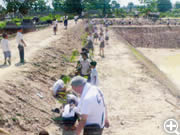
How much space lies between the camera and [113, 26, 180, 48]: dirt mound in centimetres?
3947

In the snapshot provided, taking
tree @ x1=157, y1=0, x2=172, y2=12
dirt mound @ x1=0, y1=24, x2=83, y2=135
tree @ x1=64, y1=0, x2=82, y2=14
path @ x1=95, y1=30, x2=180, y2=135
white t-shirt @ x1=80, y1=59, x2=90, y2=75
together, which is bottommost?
path @ x1=95, y1=30, x2=180, y2=135

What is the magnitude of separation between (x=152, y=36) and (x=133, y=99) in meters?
34.3

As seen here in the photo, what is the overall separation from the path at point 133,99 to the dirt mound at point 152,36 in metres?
24.7

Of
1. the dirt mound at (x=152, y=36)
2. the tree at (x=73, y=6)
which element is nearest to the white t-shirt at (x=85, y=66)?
the dirt mound at (x=152, y=36)

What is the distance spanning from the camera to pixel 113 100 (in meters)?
9.45

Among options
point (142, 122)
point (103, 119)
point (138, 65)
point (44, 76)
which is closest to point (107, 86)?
point (44, 76)

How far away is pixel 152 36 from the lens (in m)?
41.7

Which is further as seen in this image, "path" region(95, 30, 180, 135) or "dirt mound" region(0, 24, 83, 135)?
"path" region(95, 30, 180, 135)

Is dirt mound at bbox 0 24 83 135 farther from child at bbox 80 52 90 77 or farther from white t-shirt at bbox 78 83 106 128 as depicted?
white t-shirt at bbox 78 83 106 128

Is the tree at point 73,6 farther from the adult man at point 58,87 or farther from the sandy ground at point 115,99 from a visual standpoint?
the adult man at point 58,87

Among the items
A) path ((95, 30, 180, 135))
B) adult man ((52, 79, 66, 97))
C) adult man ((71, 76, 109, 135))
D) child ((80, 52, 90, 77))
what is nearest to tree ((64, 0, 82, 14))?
path ((95, 30, 180, 135))

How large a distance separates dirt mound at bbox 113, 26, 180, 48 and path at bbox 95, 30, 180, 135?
972 inches

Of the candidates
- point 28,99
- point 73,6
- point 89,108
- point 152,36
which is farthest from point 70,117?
point 73,6

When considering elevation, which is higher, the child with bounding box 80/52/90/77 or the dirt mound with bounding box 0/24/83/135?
the child with bounding box 80/52/90/77
